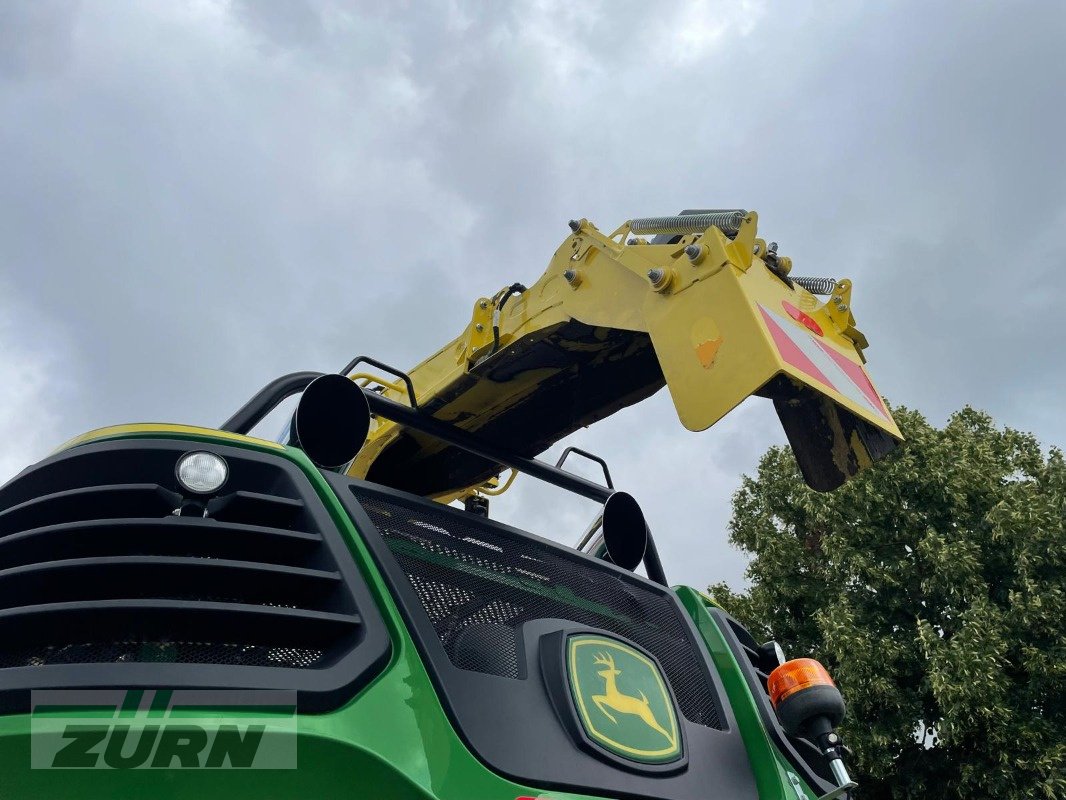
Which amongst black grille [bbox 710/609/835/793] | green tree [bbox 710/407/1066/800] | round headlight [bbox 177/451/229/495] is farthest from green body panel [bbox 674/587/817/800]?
green tree [bbox 710/407/1066/800]

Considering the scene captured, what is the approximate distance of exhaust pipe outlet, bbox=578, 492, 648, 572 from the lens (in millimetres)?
3395

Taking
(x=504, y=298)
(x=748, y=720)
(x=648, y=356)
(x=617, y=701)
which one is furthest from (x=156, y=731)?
(x=504, y=298)

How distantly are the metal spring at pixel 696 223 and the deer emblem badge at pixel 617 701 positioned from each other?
216cm

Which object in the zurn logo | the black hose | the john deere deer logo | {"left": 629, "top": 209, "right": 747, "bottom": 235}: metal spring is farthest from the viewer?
the black hose

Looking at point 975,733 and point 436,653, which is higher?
point 975,733

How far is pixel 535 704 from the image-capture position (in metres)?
1.99

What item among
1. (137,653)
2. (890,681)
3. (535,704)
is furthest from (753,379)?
(890,681)

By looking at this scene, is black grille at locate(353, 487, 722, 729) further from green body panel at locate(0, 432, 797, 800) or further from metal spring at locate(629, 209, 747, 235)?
metal spring at locate(629, 209, 747, 235)

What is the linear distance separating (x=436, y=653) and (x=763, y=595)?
532 inches

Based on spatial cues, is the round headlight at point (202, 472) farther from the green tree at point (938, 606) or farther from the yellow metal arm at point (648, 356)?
the green tree at point (938, 606)

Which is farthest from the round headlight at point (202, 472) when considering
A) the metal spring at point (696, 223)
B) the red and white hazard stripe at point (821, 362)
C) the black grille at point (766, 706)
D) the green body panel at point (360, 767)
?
the metal spring at point (696, 223)

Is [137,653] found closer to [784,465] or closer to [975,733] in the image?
[975,733]

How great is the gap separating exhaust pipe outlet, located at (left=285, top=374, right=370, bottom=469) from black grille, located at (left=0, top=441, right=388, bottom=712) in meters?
0.43

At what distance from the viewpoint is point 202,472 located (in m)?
1.91
